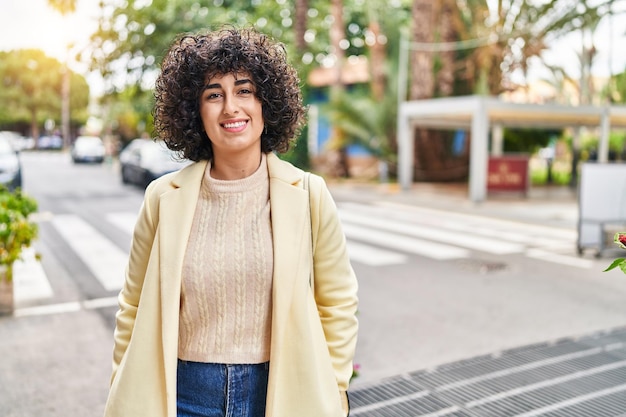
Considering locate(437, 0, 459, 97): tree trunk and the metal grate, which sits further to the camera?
locate(437, 0, 459, 97): tree trunk

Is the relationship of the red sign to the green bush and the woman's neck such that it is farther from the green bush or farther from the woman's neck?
the woman's neck

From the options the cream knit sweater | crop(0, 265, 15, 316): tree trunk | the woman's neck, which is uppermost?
the woman's neck

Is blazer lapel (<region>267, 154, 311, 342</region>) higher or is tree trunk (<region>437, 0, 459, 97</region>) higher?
tree trunk (<region>437, 0, 459, 97</region>)

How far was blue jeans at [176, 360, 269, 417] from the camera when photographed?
1.83 meters

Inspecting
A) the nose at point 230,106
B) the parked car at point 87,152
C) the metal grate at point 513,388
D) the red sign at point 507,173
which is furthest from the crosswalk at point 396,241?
the parked car at point 87,152

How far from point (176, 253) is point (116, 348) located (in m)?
0.39

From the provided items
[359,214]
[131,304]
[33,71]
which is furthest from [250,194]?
[33,71]

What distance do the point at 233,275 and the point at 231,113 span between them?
18.5 inches

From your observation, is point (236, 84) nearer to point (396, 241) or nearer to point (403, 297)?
point (403, 297)

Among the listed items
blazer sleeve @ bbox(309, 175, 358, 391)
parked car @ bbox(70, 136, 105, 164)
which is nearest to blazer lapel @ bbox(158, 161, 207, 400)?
blazer sleeve @ bbox(309, 175, 358, 391)

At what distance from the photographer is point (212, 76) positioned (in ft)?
6.17

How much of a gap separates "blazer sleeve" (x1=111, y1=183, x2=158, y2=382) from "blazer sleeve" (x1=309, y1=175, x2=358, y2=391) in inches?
19.0

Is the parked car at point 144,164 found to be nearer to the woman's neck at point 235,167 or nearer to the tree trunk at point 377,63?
the tree trunk at point 377,63

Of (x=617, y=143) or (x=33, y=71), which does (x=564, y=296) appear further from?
(x=33, y=71)
